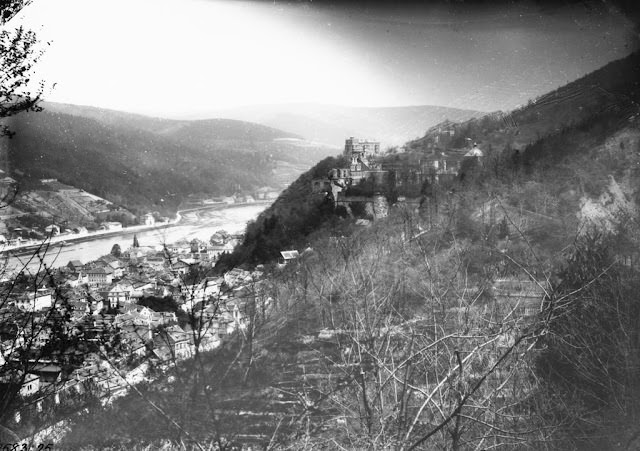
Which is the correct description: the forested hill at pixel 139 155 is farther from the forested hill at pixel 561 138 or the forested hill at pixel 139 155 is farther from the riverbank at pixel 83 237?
the forested hill at pixel 561 138

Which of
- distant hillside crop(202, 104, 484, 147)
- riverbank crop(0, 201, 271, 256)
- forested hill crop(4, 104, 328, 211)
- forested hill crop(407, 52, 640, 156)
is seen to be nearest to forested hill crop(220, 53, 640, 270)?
forested hill crop(407, 52, 640, 156)

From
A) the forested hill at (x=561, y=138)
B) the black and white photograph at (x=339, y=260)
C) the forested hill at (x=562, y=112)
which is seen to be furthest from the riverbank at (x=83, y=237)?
the forested hill at (x=562, y=112)

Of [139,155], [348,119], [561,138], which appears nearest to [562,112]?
[561,138]

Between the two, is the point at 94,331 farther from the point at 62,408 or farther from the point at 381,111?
the point at 381,111

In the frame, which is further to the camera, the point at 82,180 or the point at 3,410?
the point at 82,180

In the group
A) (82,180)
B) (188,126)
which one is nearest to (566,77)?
(188,126)

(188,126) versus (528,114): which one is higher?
(528,114)

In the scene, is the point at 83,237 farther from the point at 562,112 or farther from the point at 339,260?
the point at 562,112
